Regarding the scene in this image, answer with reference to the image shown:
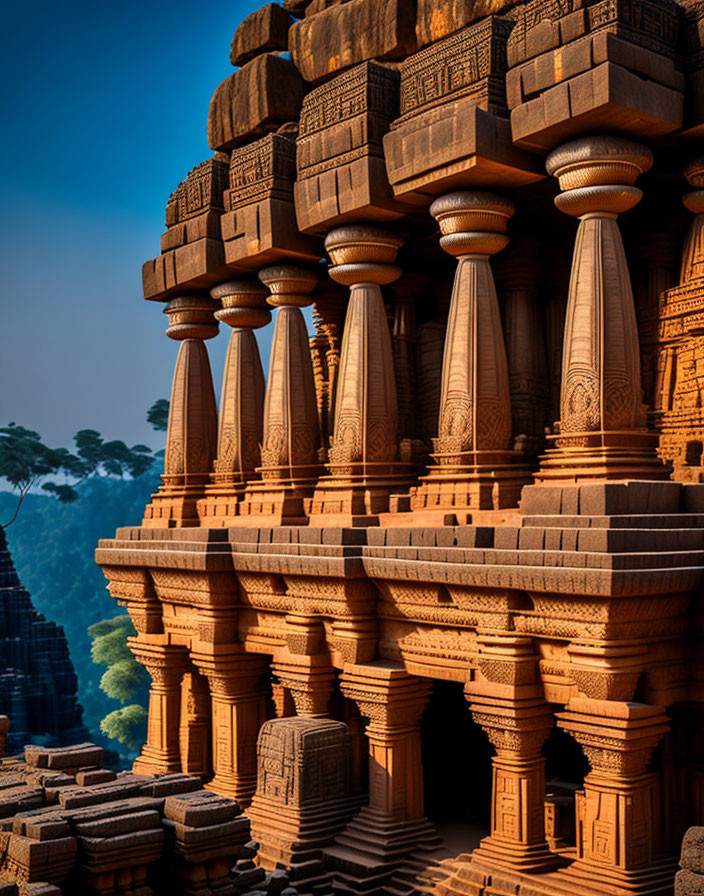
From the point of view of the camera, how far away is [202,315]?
16359mm

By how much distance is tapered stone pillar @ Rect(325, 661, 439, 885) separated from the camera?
34.2 ft

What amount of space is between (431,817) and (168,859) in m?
3.87

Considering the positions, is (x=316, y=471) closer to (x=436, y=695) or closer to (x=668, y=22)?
(x=436, y=695)

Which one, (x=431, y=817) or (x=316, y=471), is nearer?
(x=431, y=817)

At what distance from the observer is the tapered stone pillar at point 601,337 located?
32.0 ft

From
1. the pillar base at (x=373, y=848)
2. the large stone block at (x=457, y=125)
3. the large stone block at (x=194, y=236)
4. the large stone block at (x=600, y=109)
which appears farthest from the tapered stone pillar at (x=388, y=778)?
the large stone block at (x=194, y=236)

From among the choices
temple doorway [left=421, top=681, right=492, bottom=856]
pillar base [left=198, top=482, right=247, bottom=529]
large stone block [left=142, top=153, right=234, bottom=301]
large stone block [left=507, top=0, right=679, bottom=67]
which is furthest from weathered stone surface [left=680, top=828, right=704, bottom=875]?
large stone block [left=142, top=153, right=234, bottom=301]

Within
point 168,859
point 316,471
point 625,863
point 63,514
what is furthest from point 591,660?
point 63,514

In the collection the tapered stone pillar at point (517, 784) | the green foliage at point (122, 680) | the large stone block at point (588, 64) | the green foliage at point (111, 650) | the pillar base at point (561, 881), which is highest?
the large stone block at point (588, 64)

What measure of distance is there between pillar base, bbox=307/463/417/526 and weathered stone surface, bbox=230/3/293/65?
6632 millimetres

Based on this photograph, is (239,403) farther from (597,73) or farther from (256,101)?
(597,73)

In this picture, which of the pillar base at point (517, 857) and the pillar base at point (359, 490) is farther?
the pillar base at point (359, 490)

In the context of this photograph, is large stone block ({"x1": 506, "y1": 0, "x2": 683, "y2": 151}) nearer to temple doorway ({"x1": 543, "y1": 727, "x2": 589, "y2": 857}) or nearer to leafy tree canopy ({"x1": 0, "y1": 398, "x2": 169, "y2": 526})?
temple doorway ({"x1": 543, "y1": 727, "x2": 589, "y2": 857})

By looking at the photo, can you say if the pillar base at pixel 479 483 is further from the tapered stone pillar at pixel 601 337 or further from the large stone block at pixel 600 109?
the large stone block at pixel 600 109
